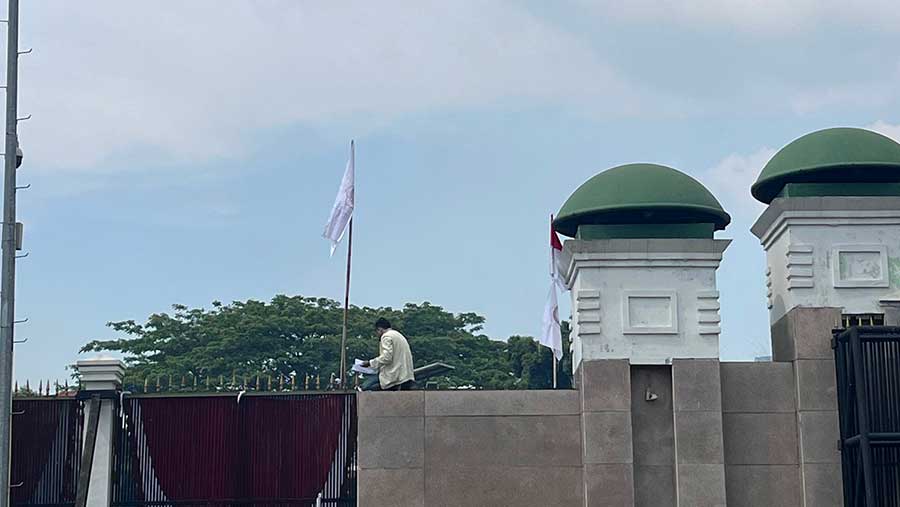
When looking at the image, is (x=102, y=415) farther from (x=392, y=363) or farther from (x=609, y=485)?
(x=609, y=485)

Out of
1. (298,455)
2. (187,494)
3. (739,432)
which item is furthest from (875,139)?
(187,494)

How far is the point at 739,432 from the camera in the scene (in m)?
16.8

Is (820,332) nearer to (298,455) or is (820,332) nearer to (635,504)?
(635,504)

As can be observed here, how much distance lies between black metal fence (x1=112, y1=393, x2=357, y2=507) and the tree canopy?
31112mm

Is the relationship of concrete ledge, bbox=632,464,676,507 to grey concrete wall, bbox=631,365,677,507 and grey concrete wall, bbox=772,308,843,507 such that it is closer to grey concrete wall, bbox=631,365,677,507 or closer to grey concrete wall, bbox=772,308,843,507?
grey concrete wall, bbox=631,365,677,507

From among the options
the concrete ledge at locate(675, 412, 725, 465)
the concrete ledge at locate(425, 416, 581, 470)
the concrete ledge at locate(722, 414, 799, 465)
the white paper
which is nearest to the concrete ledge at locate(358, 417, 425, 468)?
the concrete ledge at locate(425, 416, 581, 470)

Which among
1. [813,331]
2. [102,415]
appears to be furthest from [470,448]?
[102,415]

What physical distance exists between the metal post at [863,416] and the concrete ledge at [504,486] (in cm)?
342

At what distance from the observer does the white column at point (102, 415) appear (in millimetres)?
17422

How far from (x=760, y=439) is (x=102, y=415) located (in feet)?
28.4

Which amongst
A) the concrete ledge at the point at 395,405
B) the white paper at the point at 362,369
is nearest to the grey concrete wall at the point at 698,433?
the concrete ledge at the point at 395,405

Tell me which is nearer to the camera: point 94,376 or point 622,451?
point 622,451

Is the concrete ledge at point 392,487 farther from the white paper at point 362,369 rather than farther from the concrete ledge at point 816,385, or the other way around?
the concrete ledge at point 816,385

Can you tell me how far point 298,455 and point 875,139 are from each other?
8.57 metres
